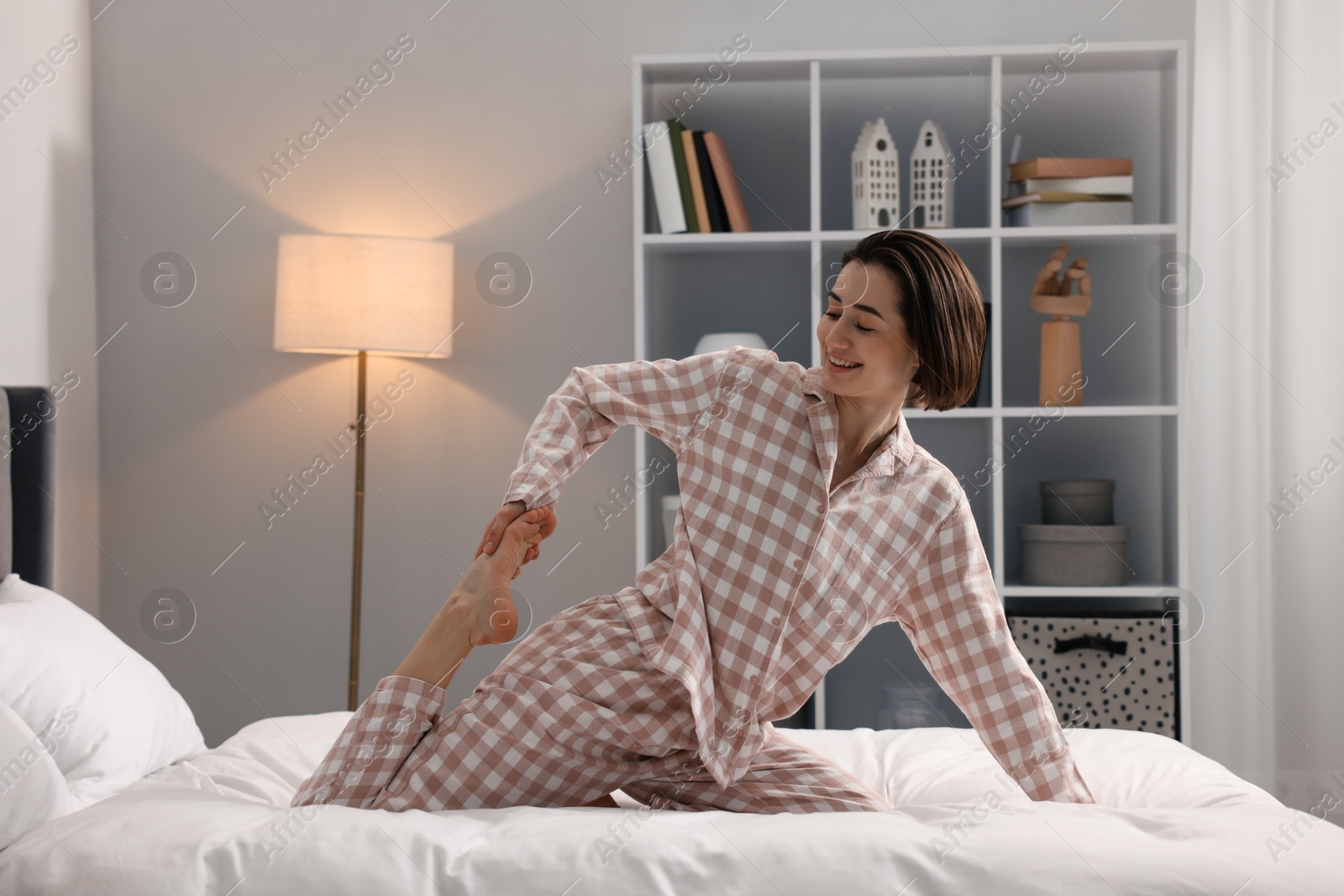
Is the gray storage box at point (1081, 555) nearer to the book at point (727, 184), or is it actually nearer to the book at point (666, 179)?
the book at point (727, 184)

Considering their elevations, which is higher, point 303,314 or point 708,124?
point 708,124

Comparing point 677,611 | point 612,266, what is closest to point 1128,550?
point 612,266

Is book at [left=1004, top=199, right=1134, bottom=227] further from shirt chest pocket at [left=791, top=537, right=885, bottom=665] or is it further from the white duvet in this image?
the white duvet

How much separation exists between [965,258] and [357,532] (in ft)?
5.59

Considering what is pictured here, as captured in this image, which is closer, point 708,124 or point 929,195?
point 929,195

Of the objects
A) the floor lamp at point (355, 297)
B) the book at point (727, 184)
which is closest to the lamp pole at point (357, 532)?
the floor lamp at point (355, 297)

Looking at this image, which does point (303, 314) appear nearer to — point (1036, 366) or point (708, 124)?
point (708, 124)

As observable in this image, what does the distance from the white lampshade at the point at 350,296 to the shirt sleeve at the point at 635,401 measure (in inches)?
47.2

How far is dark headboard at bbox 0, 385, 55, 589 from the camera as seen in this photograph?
6.84 feet

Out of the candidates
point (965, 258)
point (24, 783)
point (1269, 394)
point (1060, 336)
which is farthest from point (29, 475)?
point (1269, 394)

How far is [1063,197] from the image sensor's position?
8.36ft

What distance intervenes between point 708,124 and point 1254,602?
5.92 feet

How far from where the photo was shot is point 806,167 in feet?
9.39

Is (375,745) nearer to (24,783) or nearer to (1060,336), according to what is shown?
(24,783)
